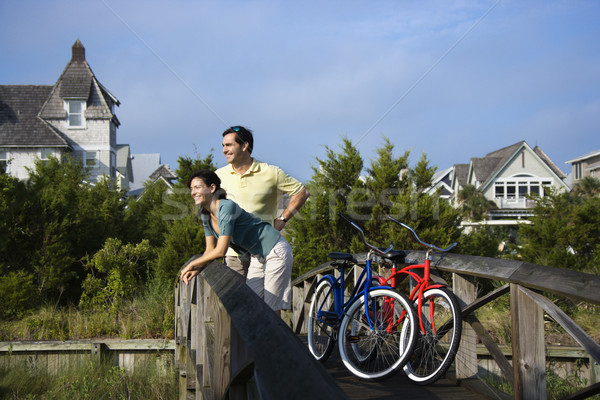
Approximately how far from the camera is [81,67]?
32875 mm

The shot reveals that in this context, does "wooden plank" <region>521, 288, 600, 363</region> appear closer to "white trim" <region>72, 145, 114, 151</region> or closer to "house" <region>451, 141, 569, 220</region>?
"white trim" <region>72, 145, 114, 151</region>

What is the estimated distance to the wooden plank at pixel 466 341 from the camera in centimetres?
410

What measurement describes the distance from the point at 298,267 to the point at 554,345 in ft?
16.3

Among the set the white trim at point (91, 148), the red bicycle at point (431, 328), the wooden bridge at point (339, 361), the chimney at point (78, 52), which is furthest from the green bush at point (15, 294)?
the chimney at point (78, 52)

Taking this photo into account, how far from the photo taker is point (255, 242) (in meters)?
4.59

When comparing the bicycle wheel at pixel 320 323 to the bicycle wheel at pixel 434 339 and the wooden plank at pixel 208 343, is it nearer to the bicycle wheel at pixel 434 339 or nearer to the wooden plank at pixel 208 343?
the bicycle wheel at pixel 434 339

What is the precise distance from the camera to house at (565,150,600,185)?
5081 centimetres

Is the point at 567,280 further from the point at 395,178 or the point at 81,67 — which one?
the point at 81,67

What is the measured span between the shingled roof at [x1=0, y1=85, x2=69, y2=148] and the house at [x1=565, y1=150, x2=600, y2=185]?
42057 mm

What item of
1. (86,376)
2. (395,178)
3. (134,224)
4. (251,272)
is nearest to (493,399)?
(251,272)

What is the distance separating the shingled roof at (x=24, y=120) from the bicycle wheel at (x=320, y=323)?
28318 mm

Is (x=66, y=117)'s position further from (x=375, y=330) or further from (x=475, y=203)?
(x=375, y=330)

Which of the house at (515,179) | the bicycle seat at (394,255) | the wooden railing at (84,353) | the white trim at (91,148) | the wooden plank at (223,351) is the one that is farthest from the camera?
the house at (515,179)

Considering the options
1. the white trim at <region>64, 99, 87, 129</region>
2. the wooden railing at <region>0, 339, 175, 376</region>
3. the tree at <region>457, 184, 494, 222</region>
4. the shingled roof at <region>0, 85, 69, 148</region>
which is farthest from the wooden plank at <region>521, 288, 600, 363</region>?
the tree at <region>457, 184, 494, 222</region>
